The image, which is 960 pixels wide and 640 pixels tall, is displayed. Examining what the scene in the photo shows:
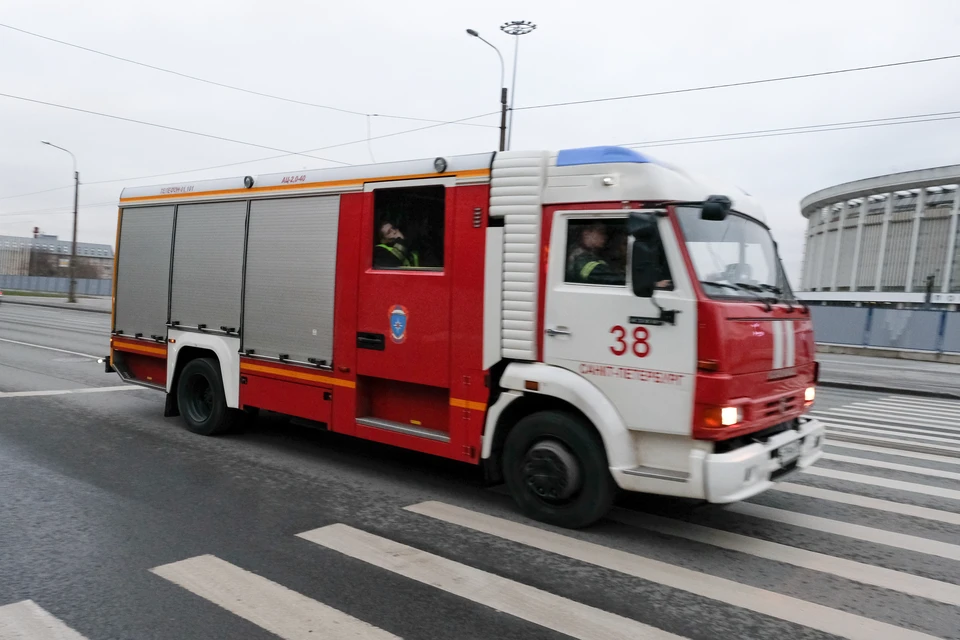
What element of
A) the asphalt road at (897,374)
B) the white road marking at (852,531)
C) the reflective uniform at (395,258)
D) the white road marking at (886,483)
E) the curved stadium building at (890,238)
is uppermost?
the curved stadium building at (890,238)

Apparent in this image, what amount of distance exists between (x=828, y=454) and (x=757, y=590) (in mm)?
4676

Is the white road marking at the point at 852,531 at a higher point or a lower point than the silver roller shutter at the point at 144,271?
lower

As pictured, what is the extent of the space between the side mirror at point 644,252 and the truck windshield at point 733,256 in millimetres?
283

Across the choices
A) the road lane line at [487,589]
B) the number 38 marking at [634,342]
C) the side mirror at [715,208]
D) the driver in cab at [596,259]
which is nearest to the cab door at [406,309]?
the driver in cab at [596,259]

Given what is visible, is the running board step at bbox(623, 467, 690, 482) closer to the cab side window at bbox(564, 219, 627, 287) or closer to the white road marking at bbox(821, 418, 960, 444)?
the cab side window at bbox(564, 219, 627, 287)

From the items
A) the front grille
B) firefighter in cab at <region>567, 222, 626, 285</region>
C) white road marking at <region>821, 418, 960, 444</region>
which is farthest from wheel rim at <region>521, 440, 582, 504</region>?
white road marking at <region>821, 418, 960, 444</region>

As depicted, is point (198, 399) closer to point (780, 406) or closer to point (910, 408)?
point (780, 406)

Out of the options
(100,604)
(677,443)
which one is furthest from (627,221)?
(100,604)

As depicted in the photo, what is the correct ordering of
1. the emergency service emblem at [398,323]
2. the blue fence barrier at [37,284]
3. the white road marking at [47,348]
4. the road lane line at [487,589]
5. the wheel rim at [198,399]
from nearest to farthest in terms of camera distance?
the road lane line at [487,589]
the emergency service emblem at [398,323]
the wheel rim at [198,399]
the white road marking at [47,348]
the blue fence barrier at [37,284]

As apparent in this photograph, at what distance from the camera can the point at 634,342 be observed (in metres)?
4.97

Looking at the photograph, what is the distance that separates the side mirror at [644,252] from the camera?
477 centimetres

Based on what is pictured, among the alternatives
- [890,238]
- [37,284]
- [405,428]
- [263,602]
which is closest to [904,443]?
[405,428]

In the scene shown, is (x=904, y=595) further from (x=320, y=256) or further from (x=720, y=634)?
(x=320, y=256)

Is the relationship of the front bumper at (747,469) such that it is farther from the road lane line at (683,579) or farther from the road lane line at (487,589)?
the road lane line at (487,589)
